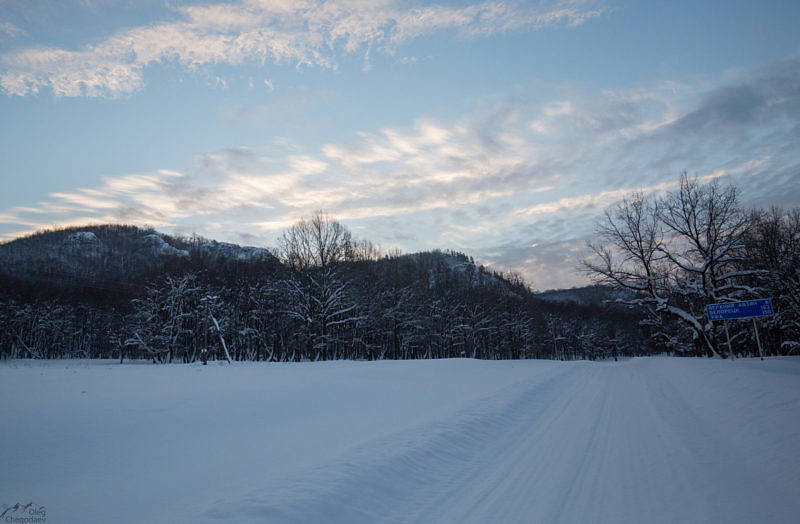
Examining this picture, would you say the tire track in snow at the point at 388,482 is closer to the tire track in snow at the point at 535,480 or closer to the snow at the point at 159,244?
the tire track in snow at the point at 535,480

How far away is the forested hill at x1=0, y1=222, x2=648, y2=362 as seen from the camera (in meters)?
44.2

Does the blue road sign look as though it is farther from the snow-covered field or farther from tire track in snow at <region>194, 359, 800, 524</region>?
tire track in snow at <region>194, 359, 800, 524</region>

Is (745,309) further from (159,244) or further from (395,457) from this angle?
(159,244)

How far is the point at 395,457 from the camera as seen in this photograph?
660 centimetres

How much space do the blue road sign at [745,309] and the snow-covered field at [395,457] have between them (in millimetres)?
9046

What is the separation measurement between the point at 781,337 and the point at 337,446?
56733 millimetres

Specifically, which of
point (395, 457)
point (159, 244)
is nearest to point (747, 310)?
point (395, 457)

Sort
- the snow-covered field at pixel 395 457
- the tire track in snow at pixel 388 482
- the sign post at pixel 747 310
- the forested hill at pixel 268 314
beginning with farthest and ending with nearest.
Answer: the forested hill at pixel 268 314 → the sign post at pixel 747 310 → the snow-covered field at pixel 395 457 → the tire track in snow at pixel 388 482

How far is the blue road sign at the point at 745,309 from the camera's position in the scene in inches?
755

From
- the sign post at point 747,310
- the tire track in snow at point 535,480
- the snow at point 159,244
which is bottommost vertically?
the tire track in snow at point 535,480

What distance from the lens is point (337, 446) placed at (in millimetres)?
7344

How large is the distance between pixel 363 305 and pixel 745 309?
123 feet

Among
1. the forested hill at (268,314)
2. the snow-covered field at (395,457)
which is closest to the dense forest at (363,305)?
the forested hill at (268,314)

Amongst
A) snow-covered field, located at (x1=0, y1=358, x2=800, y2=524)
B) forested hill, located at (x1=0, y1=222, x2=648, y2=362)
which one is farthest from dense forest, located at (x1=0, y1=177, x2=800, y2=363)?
snow-covered field, located at (x1=0, y1=358, x2=800, y2=524)
